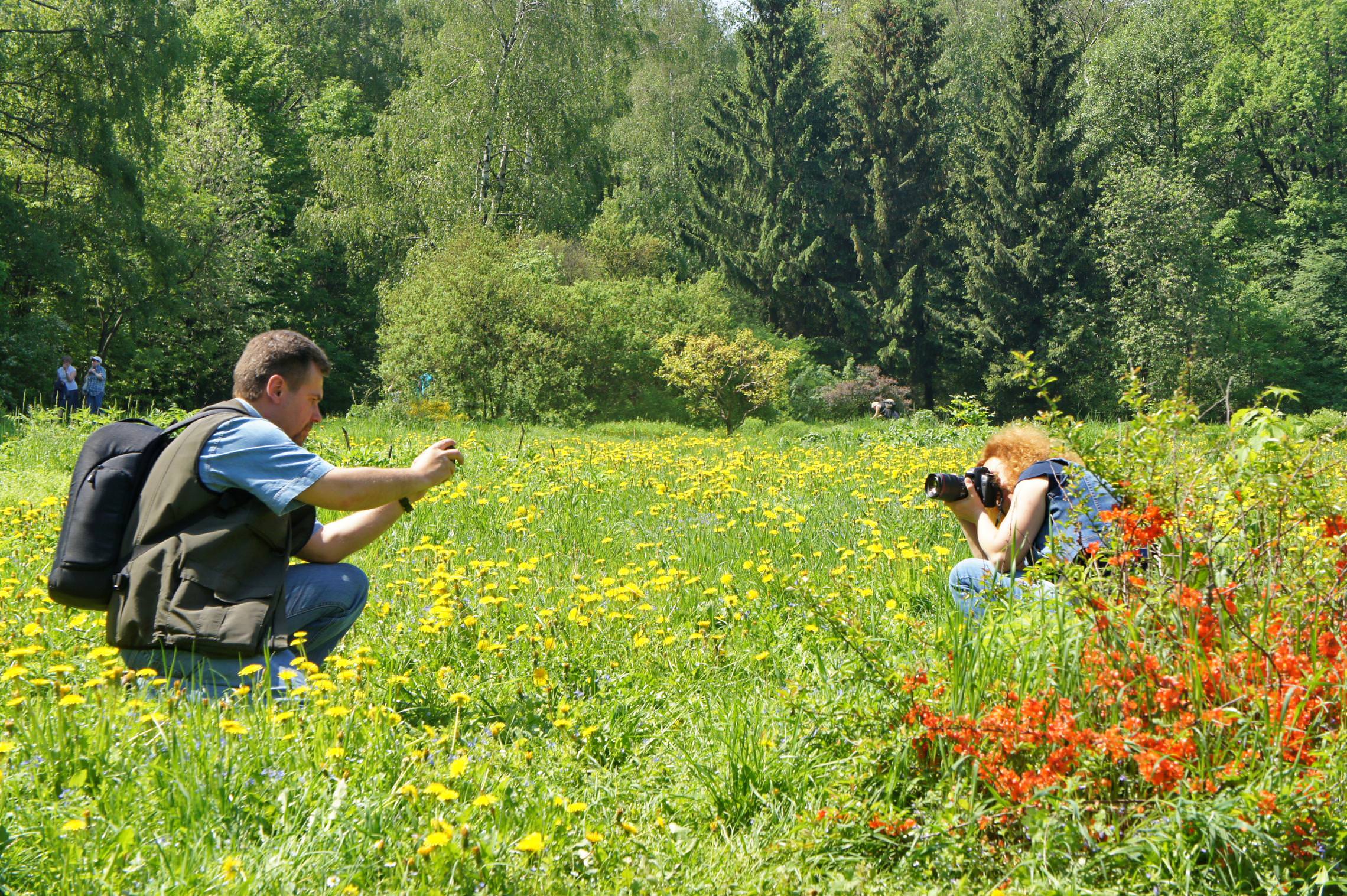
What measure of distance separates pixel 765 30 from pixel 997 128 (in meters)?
8.27

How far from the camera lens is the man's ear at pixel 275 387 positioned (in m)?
3.32

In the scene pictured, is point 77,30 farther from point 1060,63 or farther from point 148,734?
point 1060,63

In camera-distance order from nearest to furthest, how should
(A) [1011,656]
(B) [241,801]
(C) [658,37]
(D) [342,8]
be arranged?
(B) [241,801], (A) [1011,656], (C) [658,37], (D) [342,8]

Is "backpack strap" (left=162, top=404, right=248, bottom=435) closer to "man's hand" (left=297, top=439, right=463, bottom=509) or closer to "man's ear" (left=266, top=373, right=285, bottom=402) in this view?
"man's ear" (left=266, top=373, right=285, bottom=402)

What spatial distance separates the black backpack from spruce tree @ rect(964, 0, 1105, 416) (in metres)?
30.1

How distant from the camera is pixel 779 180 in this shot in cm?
3434

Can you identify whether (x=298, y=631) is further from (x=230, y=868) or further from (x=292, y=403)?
(x=230, y=868)

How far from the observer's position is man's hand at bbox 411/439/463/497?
3189 mm

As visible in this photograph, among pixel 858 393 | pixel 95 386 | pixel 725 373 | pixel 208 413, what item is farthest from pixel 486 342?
pixel 208 413

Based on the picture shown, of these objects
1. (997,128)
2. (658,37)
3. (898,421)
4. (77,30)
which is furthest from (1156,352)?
(77,30)

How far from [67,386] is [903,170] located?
82.6ft

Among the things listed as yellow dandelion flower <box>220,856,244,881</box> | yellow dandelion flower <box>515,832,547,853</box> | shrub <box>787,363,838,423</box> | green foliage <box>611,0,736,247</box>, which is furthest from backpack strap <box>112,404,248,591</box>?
green foliage <box>611,0,736,247</box>

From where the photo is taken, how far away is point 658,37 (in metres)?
37.1

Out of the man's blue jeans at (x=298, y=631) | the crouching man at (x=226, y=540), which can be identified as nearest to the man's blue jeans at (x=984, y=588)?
the crouching man at (x=226, y=540)
